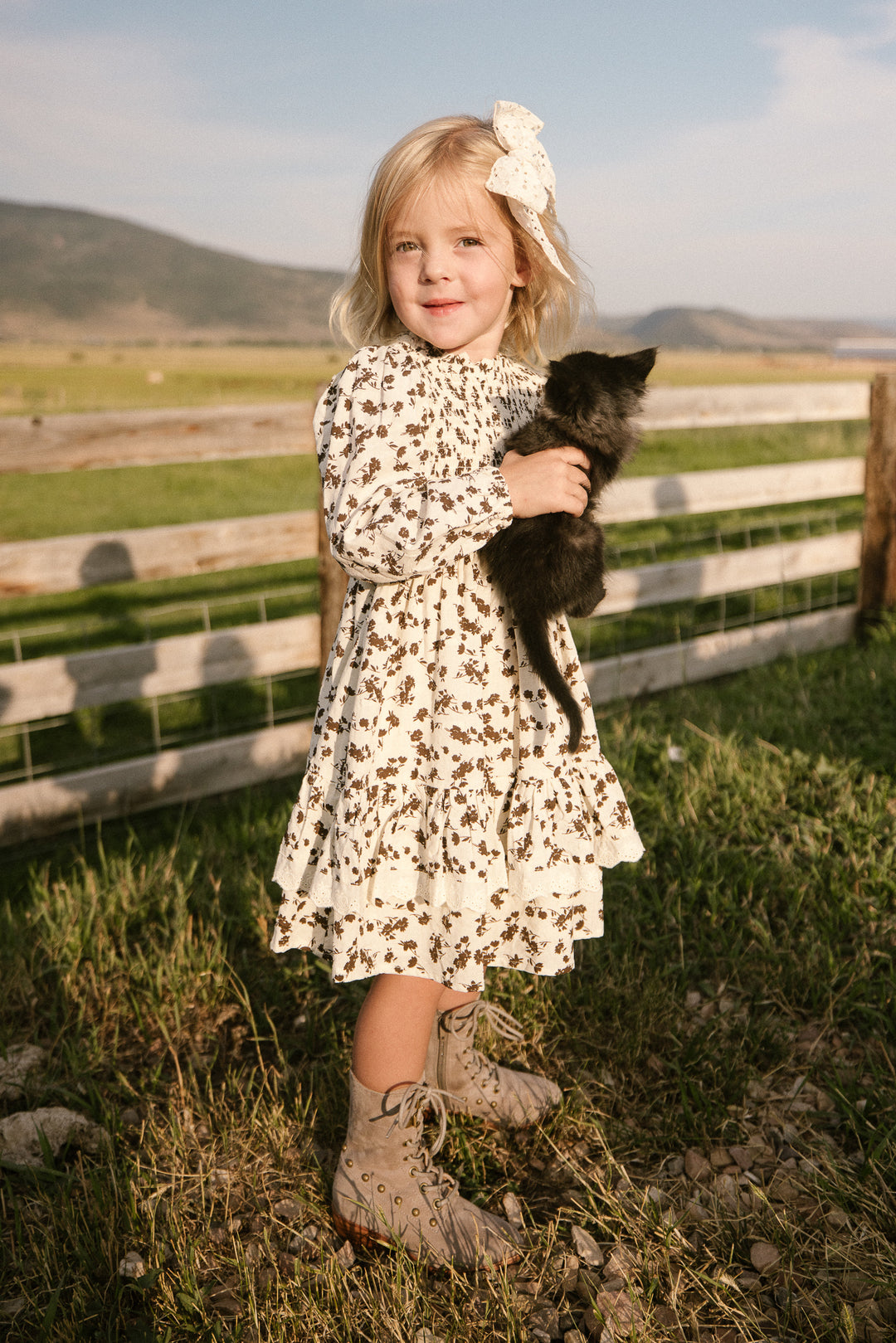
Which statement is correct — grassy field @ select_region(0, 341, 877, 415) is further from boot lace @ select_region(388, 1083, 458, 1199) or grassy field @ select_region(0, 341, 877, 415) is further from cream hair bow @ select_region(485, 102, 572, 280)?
boot lace @ select_region(388, 1083, 458, 1199)

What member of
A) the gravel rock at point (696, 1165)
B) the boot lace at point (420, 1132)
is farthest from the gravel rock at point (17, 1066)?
the gravel rock at point (696, 1165)

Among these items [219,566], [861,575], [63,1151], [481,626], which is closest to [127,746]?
[219,566]

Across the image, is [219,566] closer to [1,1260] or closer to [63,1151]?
[63,1151]

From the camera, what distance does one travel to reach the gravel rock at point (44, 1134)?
75.7 inches

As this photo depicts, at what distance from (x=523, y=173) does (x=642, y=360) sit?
405mm

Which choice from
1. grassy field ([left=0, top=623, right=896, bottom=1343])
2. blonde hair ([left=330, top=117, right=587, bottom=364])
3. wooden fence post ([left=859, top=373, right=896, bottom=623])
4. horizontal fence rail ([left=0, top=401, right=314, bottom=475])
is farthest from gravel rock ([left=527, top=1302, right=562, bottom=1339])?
wooden fence post ([left=859, top=373, right=896, bottom=623])

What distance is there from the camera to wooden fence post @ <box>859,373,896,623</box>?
5316 millimetres

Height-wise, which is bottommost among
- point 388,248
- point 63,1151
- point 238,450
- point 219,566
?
point 63,1151

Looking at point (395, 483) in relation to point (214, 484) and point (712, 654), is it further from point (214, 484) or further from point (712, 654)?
point (214, 484)

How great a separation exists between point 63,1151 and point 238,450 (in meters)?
2.56

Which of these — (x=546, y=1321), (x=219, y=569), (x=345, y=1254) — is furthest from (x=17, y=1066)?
(x=219, y=569)

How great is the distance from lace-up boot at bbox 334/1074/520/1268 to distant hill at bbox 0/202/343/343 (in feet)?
362

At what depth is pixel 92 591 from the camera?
23.1ft

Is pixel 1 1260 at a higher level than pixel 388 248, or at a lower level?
lower
